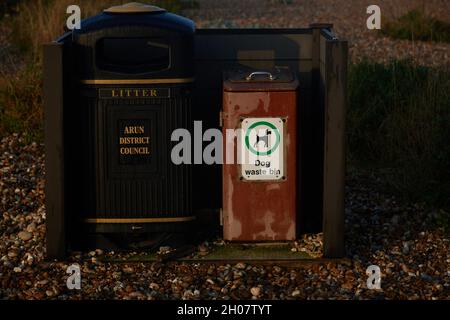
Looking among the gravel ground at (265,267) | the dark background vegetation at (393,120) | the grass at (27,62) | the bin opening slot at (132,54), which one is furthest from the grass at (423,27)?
the bin opening slot at (132,54)

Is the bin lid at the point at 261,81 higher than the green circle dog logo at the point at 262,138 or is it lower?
higher

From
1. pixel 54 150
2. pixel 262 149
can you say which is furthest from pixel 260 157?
→ pixel 54 150

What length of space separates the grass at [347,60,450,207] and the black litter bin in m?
2.01

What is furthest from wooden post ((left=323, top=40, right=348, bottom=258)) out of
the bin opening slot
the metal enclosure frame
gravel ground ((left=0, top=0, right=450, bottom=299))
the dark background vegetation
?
the dark background vegetation

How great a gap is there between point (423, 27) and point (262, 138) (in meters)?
9.77

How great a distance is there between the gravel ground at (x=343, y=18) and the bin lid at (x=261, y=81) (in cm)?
501

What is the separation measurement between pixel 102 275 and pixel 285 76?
63.1 inches

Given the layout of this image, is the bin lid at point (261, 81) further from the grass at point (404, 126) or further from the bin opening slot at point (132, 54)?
the grass at point (404, 126)

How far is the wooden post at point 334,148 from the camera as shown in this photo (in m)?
5.81

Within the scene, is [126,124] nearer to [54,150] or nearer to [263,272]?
[54,150]

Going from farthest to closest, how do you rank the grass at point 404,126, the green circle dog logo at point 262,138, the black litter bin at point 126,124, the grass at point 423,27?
1. the grass at point 423,27
2. the grass at point 404,126
3. the green circle dog logo at point 262,138
4. the black litter bin at point 126,124

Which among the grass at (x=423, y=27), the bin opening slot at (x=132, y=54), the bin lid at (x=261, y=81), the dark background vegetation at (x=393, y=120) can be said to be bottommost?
the dark background vegetation at (x=393, y=120)

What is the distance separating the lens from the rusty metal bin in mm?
6039

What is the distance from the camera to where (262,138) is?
610 centimetres
